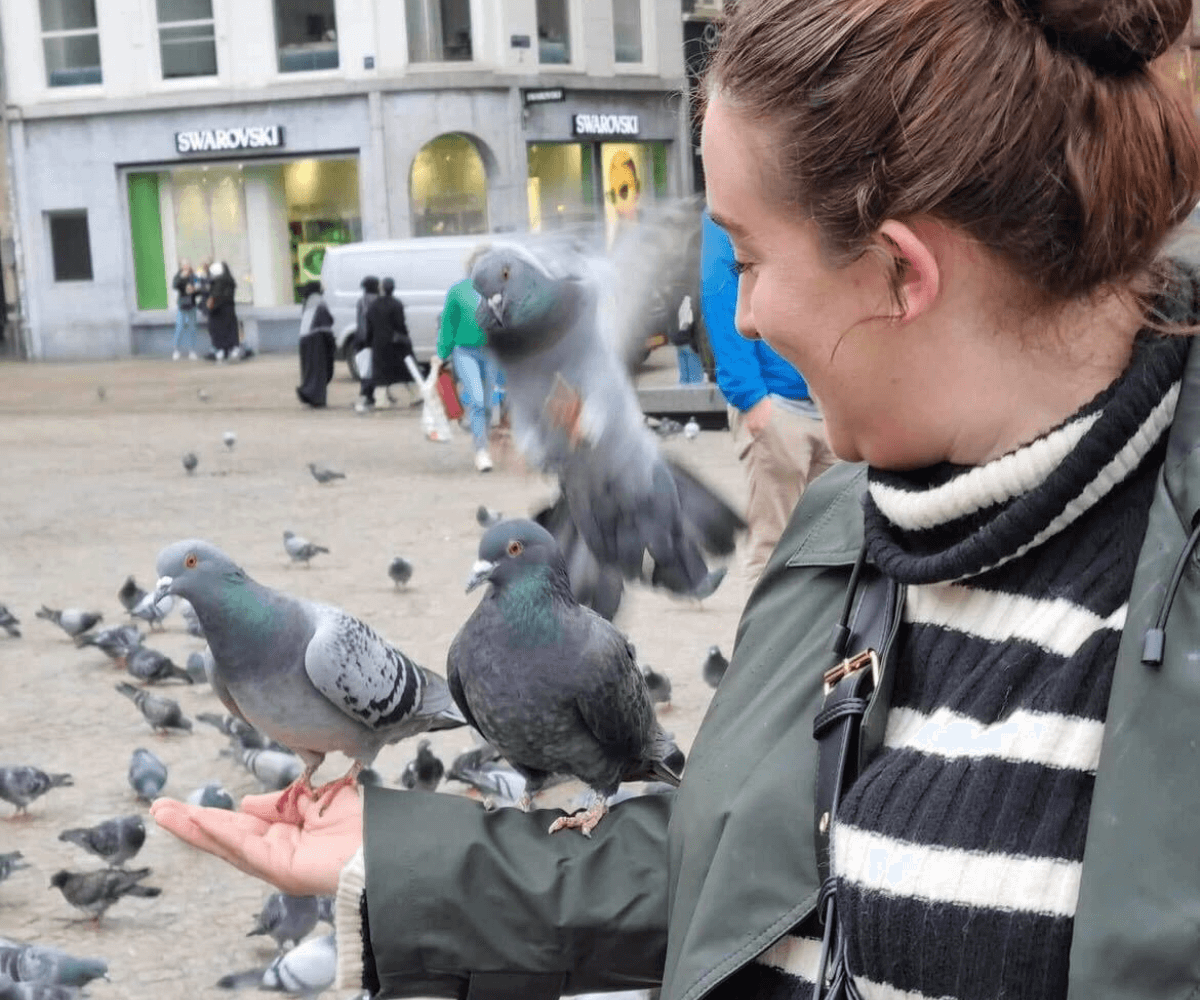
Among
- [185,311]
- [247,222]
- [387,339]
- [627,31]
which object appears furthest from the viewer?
[627,31]

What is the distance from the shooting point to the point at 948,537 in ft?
4.54

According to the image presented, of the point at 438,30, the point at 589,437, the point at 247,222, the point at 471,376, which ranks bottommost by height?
the point at 471,376

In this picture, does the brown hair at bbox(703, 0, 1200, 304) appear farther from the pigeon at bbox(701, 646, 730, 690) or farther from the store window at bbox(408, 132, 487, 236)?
the store window at bbox(408, 132, 487, 236)

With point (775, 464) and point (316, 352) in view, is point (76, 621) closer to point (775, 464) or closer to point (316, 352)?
point (775, 464)

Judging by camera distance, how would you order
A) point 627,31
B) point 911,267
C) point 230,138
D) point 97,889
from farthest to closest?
point 627,31
point 230,138
point 97,889
point 911,267

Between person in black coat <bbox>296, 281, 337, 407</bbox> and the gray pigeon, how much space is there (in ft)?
48.5

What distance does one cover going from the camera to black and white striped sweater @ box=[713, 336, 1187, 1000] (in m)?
1.25

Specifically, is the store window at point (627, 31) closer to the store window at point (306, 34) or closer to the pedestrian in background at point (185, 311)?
the store window at point (306, 34)

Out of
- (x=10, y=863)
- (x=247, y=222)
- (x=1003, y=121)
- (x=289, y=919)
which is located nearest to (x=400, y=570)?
(x=10, y=863)

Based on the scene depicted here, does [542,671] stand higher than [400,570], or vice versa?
[542,671]

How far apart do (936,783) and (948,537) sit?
205mm

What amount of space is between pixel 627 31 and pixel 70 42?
32.5 feet

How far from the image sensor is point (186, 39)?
28.8 meters

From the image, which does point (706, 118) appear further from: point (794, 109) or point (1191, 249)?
point (1191, 249)
